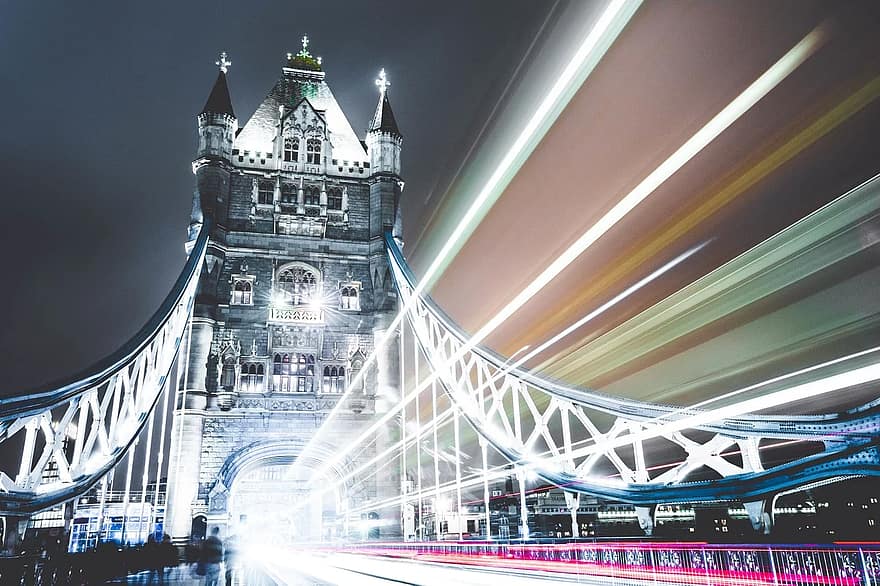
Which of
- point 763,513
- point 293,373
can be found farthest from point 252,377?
point 763,513

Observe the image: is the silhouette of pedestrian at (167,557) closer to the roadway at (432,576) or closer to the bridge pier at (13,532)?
the roadway at (432,576)

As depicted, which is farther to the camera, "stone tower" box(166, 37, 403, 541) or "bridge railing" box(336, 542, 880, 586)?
"stone tower" box(166, 37, 403, 541)

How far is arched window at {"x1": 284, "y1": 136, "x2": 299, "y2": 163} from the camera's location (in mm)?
32219

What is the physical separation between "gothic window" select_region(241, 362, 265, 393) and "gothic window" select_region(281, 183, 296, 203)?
829cm

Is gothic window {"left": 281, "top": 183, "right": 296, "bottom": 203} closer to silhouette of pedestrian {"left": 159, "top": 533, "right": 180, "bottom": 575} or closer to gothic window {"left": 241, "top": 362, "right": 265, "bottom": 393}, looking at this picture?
gothic window {"left": 241, "top": 362, "right": 265, "bottom": 393}

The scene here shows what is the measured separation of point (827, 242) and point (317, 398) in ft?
66.4

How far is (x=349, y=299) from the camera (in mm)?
30172

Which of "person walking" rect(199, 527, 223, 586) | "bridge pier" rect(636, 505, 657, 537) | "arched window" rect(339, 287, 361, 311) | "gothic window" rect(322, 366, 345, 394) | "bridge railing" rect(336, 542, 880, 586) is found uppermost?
"arched window" rect(339, 287, 361, 311)

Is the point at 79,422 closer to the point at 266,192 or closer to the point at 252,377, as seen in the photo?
the point at 252,377

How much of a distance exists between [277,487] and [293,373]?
89.5ft

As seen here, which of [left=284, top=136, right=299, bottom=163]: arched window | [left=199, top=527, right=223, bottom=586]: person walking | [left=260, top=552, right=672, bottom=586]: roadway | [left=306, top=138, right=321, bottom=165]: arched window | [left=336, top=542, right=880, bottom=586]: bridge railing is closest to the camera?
[left=336, top=542, right=880, bottom=586]: bridge railing

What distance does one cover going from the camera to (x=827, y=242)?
15.1m

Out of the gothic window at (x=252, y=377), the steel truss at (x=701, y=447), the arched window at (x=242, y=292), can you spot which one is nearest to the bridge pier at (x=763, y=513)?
the steel truss at (x=701, y=447)

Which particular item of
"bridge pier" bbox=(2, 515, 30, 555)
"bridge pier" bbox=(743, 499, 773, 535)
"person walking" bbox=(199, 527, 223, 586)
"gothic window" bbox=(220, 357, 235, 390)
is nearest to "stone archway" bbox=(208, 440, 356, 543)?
"person walking" bbox=(199, 527, 223, 586)
